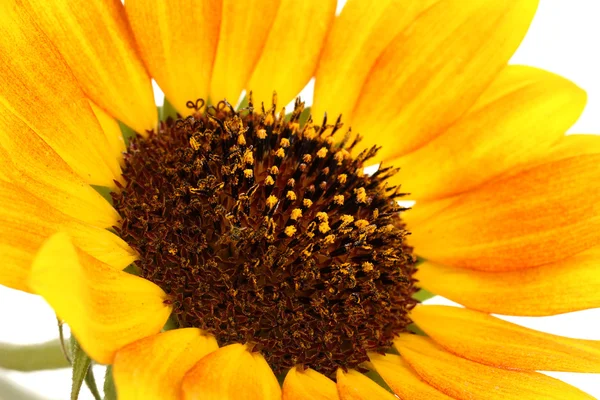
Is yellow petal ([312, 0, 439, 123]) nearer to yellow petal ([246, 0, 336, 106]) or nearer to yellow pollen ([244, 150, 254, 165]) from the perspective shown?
yellow petal ([246, 0, 336, 106])

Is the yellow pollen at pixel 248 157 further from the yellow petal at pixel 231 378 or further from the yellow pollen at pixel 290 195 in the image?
the yellow petal at pixel 231 378

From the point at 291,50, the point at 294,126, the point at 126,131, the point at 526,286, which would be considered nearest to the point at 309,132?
the point at 294,126

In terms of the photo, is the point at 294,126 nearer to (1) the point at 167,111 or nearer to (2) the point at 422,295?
(1) the point at 167,111

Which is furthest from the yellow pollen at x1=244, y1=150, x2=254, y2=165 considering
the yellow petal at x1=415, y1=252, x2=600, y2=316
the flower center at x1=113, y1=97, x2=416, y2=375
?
the yellow petal at x1=415, y1=252, x2=600, y2=316

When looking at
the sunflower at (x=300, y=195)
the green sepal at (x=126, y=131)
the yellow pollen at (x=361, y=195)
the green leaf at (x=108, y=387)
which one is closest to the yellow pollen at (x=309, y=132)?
the sunflower at (x=300, y=195)

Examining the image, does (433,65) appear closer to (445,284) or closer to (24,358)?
(445,284)
